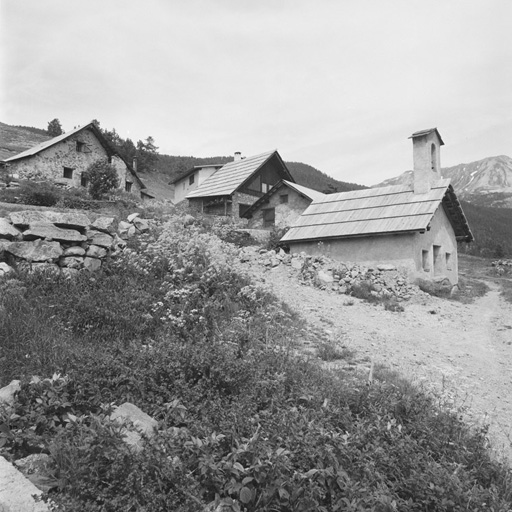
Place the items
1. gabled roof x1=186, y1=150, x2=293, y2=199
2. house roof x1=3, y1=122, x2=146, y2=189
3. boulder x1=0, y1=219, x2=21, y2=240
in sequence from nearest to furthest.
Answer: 1. boulder x1=0, y1=219, x2=21, y2=240
2. house roof x1=3, y1=122, x2=146, y2=189
3. gabled roof x1=186, y1=150, x2=293, y2=199

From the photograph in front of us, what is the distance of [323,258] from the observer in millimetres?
18734

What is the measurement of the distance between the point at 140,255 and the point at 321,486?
23.8ft

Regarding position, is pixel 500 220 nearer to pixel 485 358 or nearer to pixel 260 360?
pixel 485 358

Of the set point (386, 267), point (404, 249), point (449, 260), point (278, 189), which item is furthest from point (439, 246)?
point (278, 189)

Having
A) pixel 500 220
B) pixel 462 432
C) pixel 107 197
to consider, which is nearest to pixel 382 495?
pixel 462 432

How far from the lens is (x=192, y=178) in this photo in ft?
161

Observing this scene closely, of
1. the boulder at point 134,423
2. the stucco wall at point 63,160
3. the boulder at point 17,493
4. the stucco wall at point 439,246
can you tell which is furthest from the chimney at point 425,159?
the stucco wall at point 63,160

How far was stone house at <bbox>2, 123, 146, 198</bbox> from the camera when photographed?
31.0 metres

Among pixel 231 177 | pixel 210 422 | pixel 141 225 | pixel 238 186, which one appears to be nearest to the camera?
pixel 210 422

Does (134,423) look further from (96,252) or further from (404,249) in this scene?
(404,249)

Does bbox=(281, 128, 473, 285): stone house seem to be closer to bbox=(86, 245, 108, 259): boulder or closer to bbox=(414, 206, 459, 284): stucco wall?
bbox=(414, 206, 459, 284): stucco wall

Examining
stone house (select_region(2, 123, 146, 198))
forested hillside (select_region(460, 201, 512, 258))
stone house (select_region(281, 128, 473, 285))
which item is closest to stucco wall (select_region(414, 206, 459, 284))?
stone house (select_region(281, 128, 473, 285))

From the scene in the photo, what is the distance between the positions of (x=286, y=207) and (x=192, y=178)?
75.1ft

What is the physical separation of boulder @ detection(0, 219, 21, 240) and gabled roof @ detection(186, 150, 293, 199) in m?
25.6
